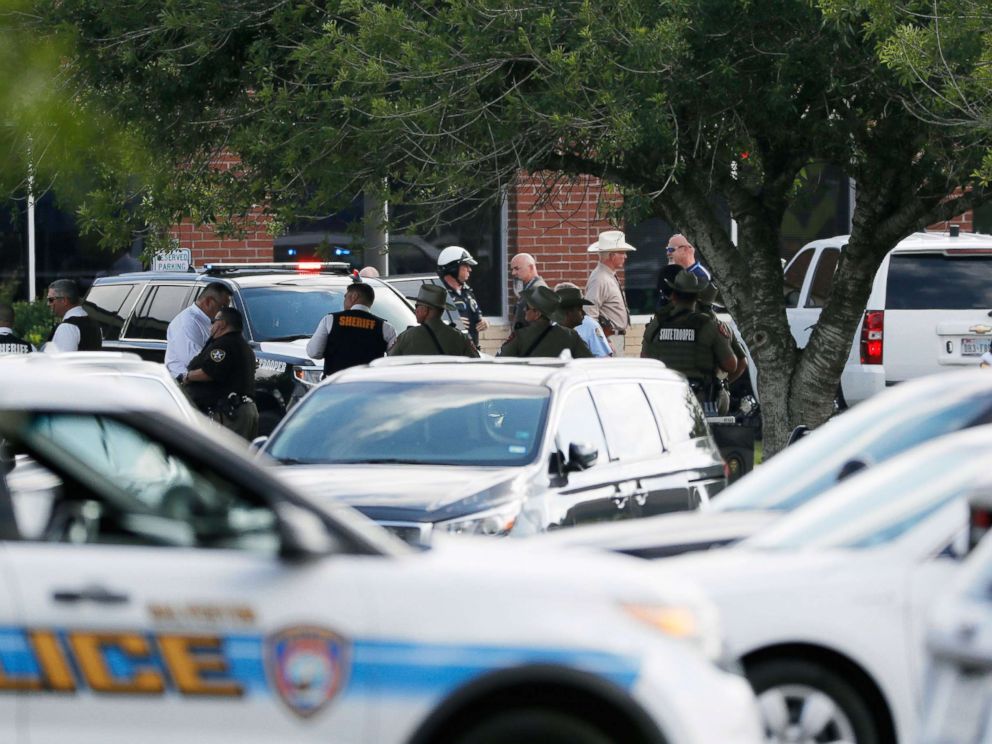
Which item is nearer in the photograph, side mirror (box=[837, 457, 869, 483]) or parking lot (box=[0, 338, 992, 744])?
parking lot (box=[0, 338, 992, 744])

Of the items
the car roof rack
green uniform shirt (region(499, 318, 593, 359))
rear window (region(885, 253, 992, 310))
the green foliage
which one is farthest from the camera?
the green foliage

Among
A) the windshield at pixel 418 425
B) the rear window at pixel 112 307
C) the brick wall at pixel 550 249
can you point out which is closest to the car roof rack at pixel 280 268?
the rear window at pixel 112 307

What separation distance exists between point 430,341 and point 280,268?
493 cm

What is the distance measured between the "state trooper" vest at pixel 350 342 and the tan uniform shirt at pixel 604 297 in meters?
3.61

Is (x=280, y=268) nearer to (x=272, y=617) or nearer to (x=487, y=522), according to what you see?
(x=487, y=522)

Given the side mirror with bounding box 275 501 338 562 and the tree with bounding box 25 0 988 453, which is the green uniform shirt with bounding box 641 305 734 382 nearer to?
the tree with bounding box 25 0 988 453

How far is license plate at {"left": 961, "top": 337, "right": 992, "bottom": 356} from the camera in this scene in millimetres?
17531

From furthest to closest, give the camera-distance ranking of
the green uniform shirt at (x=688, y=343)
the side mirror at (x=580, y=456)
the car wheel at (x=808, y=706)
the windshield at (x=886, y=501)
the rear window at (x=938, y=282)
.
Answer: the rear window at (x=938, y=282)
the green uniform shirt at (x=688, y=343)
the side mirror at (x=580, y=456)
the windshield at (x=886, y=501)
the car wheel at (x=808, y=706)

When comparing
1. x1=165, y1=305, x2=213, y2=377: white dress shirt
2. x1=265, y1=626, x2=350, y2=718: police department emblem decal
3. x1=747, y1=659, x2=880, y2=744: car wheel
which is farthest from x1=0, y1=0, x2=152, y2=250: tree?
x1=265, y1=626, x2=350, y2=718: police department emblem decal

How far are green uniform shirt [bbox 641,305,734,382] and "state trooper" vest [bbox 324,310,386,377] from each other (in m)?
2.11

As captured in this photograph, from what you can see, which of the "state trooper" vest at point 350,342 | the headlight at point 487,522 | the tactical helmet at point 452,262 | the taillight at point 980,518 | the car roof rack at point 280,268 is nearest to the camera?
the taillight at point 980,518

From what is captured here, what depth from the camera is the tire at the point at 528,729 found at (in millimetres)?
4668

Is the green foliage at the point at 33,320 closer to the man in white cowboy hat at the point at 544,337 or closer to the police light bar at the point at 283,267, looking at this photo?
the police light bar at the point at 283,267

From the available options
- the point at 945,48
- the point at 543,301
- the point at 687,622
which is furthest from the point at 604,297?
the point at 687,622
